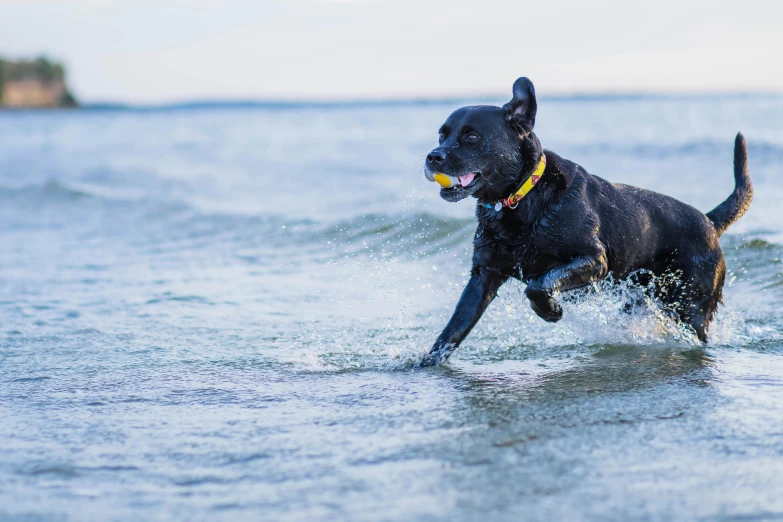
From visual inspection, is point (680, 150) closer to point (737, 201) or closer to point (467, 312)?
point (737, 201)

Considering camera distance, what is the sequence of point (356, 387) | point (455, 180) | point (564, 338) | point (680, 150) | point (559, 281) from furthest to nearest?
1. point (680, 150)
2. point (564, 338)
3. point (455, 180)
4. point (559, 281)
5. point (356, 387)

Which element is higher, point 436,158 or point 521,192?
point 436,158

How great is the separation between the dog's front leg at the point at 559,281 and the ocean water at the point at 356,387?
1.17 feet

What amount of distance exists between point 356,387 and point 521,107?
183cm

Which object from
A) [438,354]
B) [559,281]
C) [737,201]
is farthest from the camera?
[737,201]

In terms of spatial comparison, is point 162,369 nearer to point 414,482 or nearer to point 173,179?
point 414,482

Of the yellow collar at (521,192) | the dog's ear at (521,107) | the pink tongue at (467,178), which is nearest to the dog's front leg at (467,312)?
the yellow collar at (521,192)

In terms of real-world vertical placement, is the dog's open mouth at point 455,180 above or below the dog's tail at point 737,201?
above

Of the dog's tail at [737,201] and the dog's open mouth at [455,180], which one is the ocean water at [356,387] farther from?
the dog's tail at [737,201]

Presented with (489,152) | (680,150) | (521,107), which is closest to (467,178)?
(489,152)

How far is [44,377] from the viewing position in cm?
514

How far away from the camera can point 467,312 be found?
17.5 feet

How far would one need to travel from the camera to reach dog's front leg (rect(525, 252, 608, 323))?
4.95 meters

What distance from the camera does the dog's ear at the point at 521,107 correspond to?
16.8 feet
